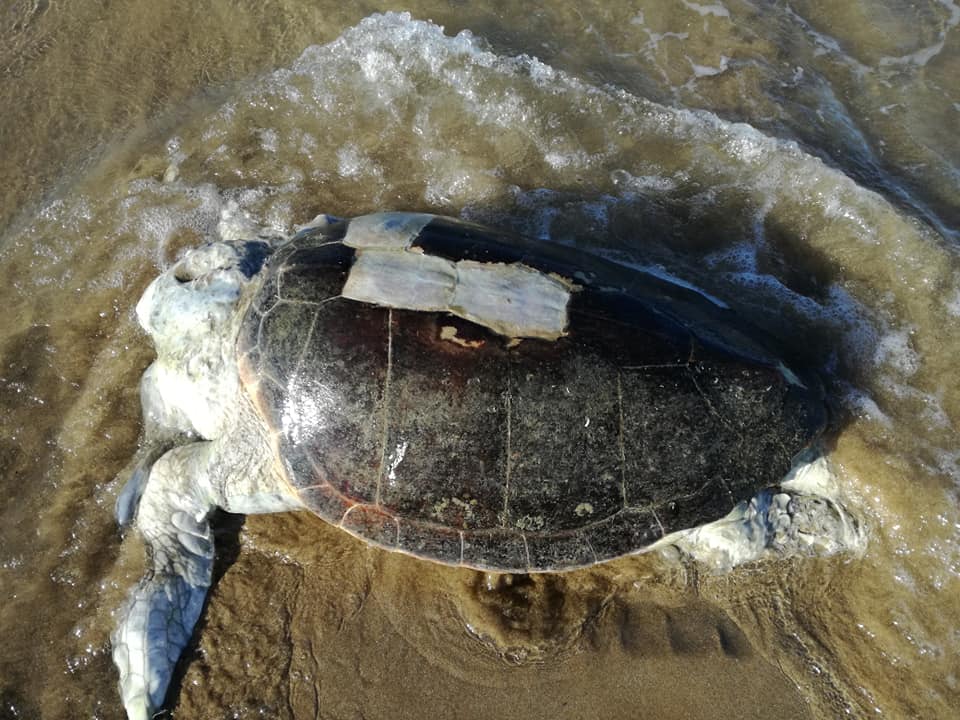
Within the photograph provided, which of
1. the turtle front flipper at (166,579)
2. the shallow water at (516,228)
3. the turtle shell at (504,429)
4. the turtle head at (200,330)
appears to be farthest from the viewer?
the turtle head at (200,330)

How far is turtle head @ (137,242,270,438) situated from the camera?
331cm

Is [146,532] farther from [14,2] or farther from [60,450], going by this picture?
[14,2]

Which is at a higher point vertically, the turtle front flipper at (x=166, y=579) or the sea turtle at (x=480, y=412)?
the sea turtle at (x=480, y=412)

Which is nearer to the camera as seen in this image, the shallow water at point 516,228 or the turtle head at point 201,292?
the shallow water at point 516,228

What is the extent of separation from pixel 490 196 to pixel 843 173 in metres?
2.54

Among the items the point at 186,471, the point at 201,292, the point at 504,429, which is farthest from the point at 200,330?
the point at 504,429

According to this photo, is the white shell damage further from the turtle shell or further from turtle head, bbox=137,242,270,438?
turtle head, bbox=137,242,270,438

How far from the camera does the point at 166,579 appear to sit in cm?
323

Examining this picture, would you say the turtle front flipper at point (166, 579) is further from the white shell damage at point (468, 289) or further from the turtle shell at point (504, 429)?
the white shell damage at point (468, 289)

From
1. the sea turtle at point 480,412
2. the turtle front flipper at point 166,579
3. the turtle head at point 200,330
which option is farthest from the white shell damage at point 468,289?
the turtle front flipper at point 166,579

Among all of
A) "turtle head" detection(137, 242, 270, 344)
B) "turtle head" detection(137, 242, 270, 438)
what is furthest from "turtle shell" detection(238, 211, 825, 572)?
"turtle head" detection(137, 242, 270, 344)

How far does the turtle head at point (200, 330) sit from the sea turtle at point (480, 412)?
164 mm

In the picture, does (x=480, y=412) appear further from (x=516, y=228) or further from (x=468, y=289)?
(x=516, y=228)

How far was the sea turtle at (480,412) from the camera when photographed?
2863 mm
